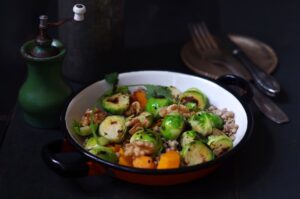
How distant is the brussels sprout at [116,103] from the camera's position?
2.90 feet

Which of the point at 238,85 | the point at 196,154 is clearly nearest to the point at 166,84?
the point at 238,85

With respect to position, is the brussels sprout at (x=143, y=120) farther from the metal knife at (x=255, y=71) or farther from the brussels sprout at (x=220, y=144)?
the metal knife at (x=255, y=71)

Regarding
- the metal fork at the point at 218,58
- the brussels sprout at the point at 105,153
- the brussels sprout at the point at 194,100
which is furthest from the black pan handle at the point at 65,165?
the metal fork at the point at 218,58

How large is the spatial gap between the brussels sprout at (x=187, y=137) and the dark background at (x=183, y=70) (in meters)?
0.07

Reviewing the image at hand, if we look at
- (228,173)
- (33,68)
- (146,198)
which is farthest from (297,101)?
(33,68)

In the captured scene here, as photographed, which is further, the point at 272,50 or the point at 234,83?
the point at 272,50

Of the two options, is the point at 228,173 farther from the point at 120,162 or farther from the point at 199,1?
the point at 199,1

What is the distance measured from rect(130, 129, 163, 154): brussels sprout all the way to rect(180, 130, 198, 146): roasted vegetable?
0.13ft

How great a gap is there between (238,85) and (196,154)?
25 centimetres

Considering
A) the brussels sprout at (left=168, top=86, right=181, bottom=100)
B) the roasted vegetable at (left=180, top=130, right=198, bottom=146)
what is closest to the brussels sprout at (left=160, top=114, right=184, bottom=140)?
the roasted vegetable at (left=180, top=130, right=198, bottom=146)

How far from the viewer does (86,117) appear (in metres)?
0.86

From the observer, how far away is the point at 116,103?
89 centimetres

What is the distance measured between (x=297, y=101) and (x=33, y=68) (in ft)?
1.76

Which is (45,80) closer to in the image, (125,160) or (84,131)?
(84,131)
